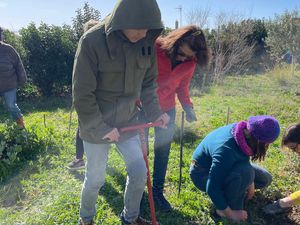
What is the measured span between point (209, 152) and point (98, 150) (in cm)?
106

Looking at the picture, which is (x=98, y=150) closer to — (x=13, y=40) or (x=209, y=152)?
(x=209, y=152)

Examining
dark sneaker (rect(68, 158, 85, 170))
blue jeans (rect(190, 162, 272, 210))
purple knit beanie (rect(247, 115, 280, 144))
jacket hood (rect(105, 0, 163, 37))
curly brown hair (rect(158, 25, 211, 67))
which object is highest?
jacket hood (rect(105, 0, 163, 37))

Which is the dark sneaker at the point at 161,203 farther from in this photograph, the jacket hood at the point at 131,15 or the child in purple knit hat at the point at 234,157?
the jacket hood at the point at 131,15

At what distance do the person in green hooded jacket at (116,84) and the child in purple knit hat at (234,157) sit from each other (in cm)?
56

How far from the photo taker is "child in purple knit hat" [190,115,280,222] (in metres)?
2.77

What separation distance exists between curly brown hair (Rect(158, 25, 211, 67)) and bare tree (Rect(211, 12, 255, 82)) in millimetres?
8339

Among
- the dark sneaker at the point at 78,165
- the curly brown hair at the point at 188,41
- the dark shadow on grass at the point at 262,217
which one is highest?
the curly brown hair at the point at 188,41

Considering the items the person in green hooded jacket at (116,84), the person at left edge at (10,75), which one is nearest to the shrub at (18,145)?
the person at left edge at (10,75)

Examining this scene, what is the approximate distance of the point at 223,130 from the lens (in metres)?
3.08

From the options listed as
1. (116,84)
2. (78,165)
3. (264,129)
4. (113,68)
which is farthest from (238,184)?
(78,165)

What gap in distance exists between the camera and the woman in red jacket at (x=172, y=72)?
290 cm

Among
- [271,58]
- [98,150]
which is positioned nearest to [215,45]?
[271,58]

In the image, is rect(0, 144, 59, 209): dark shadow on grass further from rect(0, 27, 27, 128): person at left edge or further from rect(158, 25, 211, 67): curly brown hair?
rect(158, 25, 211, 67): curly brown hair

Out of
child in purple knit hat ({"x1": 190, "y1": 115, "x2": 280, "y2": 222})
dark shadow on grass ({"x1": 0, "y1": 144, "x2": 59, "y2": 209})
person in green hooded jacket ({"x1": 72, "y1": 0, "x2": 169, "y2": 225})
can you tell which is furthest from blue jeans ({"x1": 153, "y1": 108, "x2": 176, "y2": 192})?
dark shadow on grass ({"x1": 0, "y1": 144, "x2": 59, "y2": 209})
